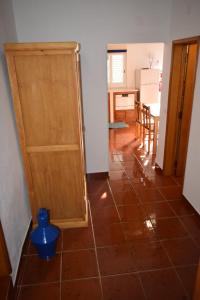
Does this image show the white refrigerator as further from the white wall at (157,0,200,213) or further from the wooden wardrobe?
the wooden wardrobe

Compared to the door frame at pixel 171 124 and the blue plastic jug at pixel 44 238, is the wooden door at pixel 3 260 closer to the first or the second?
the blue plastic jug at pixel 44 238

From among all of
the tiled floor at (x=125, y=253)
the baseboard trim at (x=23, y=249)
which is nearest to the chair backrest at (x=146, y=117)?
the tiled floor at (x=125, y=253)

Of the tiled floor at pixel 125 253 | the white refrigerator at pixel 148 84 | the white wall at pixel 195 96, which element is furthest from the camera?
the white refrigerator at pixel 148 84

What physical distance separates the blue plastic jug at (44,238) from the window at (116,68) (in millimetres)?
5490

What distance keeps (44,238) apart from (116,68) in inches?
228

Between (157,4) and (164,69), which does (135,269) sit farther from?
(157,4)

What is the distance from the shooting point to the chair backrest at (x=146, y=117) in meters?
4.63

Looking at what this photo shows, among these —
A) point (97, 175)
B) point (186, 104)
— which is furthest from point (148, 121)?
point (97, 175)

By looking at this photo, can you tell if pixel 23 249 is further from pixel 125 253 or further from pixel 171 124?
pixel 171 124

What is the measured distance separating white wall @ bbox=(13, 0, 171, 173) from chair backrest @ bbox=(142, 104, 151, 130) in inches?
59.2

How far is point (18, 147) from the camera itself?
8.05 ft

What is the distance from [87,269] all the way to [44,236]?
1.69ft

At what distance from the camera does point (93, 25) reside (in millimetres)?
3062

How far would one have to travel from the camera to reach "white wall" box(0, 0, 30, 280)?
6.40 feet
